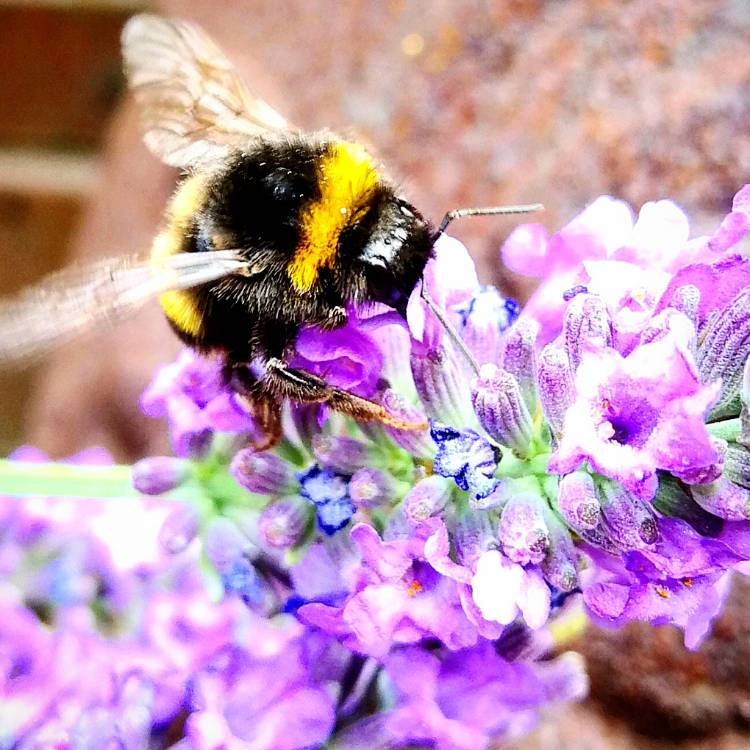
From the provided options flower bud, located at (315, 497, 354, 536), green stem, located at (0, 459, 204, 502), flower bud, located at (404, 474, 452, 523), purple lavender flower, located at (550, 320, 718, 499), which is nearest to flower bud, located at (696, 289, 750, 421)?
purple lavender flower, located at (550, 320, 718, 499)

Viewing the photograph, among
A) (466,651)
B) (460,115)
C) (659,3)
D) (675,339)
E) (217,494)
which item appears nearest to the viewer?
(675,339)

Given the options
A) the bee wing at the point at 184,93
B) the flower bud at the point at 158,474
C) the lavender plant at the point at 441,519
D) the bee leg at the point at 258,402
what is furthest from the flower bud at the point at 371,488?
the bee wing at the point at 184,93

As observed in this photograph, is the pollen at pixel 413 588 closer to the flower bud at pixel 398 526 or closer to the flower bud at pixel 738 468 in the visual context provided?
the flower bud at pixel 398 526

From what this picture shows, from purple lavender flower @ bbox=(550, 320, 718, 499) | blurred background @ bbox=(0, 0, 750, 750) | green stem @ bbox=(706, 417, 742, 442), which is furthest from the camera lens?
blurred background @ bbox=(0, 0, 750, 750)

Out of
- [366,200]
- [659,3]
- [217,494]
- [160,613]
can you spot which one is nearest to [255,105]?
[366,200]

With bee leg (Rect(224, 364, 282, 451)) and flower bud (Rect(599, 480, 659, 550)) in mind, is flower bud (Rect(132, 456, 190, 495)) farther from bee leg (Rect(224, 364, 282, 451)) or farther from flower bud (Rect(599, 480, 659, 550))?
flower bud (Rect(599, 480, 659, 550))

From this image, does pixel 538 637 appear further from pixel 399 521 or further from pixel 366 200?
pixel 366 200

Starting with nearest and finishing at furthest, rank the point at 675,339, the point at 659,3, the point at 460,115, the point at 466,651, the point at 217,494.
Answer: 1. the point at 675,339
2. the point at 466,651
3. the point at 217,494
4. the point at 659,3
5. the point at 460,115

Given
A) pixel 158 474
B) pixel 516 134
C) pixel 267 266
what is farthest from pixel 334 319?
pixel 516 134

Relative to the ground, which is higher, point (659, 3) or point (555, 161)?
point (659, 3)
